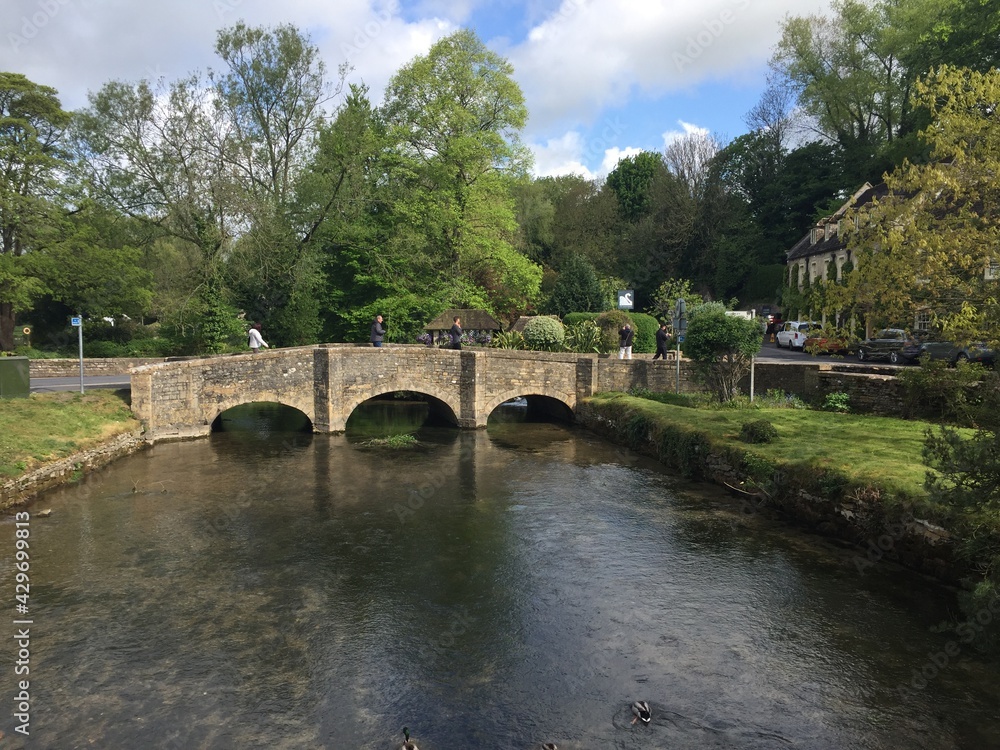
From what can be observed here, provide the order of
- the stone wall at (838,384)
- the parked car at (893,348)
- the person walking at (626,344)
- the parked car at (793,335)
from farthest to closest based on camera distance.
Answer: the parked car at (793,335) → the parked car at (893,348) → the person walking at (626,344) → the stone wall at (838,384)

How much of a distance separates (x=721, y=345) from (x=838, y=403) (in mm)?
3936

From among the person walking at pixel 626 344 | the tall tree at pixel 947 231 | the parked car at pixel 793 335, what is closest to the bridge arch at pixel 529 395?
the person walking at pixel 626 344

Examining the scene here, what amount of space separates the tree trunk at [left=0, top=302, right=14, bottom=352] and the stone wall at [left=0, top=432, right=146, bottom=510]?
17729 millimetres

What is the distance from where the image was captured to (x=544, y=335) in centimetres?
2948

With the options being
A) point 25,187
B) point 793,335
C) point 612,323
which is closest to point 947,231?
point 612,323

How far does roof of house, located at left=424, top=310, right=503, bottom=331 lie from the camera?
3406cm

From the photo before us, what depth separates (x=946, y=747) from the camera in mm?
7047

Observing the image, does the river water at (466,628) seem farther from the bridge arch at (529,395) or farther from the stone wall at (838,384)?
the bridge arch at (529,395)

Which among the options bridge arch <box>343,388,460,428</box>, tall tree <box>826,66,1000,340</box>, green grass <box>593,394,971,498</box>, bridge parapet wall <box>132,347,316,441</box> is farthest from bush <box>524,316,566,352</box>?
tall tree <box>826,66,1000,340</box>

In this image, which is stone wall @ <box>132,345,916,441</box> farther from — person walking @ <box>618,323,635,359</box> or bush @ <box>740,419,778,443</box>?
bush @ <box>740,419,778,443</box>

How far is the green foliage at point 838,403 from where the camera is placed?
2045cm

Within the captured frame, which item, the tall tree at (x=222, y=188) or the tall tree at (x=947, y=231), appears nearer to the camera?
the tall tree at (x=947, y=231)

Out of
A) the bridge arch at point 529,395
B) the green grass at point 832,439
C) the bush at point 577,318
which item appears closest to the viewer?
the green grass at point 832,439

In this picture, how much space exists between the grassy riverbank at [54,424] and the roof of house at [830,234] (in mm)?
40185
